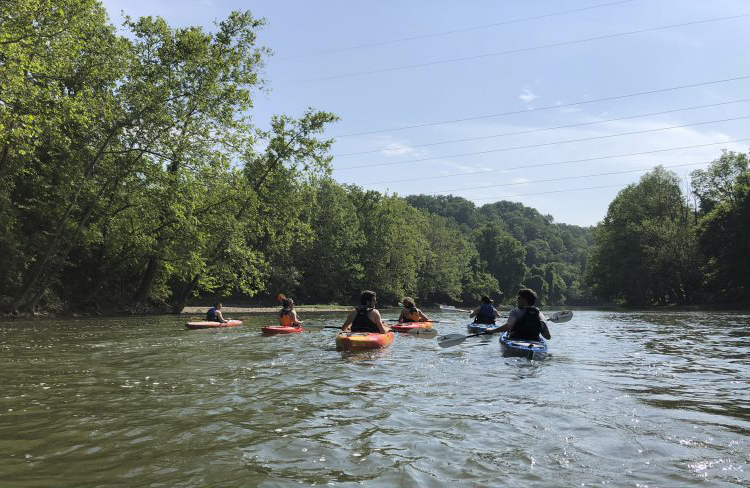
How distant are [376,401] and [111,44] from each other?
2360 centimetres

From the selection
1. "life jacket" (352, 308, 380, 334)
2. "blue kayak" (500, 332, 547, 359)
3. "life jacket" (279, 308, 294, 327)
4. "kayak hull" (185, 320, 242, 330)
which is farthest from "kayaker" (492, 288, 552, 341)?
"kayak hull" (185, 320, 242, 330)

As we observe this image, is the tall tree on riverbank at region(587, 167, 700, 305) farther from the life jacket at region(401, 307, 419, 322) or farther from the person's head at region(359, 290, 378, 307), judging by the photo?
the person's head at region(359, 290, 378, 307)

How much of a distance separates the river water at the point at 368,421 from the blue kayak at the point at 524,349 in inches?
7.9

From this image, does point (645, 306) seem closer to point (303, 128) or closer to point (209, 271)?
point (303, 128)

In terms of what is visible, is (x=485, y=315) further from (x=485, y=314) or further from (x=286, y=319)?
(x=286, y=319)

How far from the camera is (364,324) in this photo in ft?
43.1

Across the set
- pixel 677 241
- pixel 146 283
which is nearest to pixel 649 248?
pixel 677 241

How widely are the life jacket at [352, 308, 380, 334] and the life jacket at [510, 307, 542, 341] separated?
139 inches

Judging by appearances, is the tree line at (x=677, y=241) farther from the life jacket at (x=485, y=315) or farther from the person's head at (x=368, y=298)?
the person's head at (x=368, y=298)

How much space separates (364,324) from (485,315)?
636 cm

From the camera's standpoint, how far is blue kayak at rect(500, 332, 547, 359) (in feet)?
35.1

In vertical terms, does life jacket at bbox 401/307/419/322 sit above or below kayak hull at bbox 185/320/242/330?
above

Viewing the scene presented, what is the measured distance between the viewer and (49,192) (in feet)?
83.3

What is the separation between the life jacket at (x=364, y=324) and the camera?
43.0 feet
